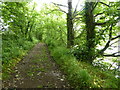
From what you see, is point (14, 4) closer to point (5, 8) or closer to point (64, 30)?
point (5, 8)

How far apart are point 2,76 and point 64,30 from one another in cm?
1105

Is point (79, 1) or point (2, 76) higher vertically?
point (79, 1)

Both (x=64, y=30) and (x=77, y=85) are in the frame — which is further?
(x=64, y=30)

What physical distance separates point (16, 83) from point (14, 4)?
22.4ft

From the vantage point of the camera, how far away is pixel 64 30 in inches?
576

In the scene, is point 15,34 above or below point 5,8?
below

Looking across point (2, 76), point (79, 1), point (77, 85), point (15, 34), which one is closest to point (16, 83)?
point (2, 76)

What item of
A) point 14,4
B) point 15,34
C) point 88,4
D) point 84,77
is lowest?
point 84,77

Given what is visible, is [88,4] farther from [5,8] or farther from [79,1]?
[5,8]

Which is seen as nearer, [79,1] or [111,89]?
[111,89]

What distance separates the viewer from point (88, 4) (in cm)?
708

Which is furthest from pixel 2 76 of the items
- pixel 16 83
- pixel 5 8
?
pixel 5 8

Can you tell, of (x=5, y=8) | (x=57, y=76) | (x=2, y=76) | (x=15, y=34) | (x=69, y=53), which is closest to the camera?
(x=2, y=76)

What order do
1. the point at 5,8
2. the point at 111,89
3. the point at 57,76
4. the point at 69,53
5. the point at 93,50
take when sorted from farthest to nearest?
the point at 5,8 → the point at 69,53 → the point at 93,50 → the point at 57,76 → the point at 111,89
